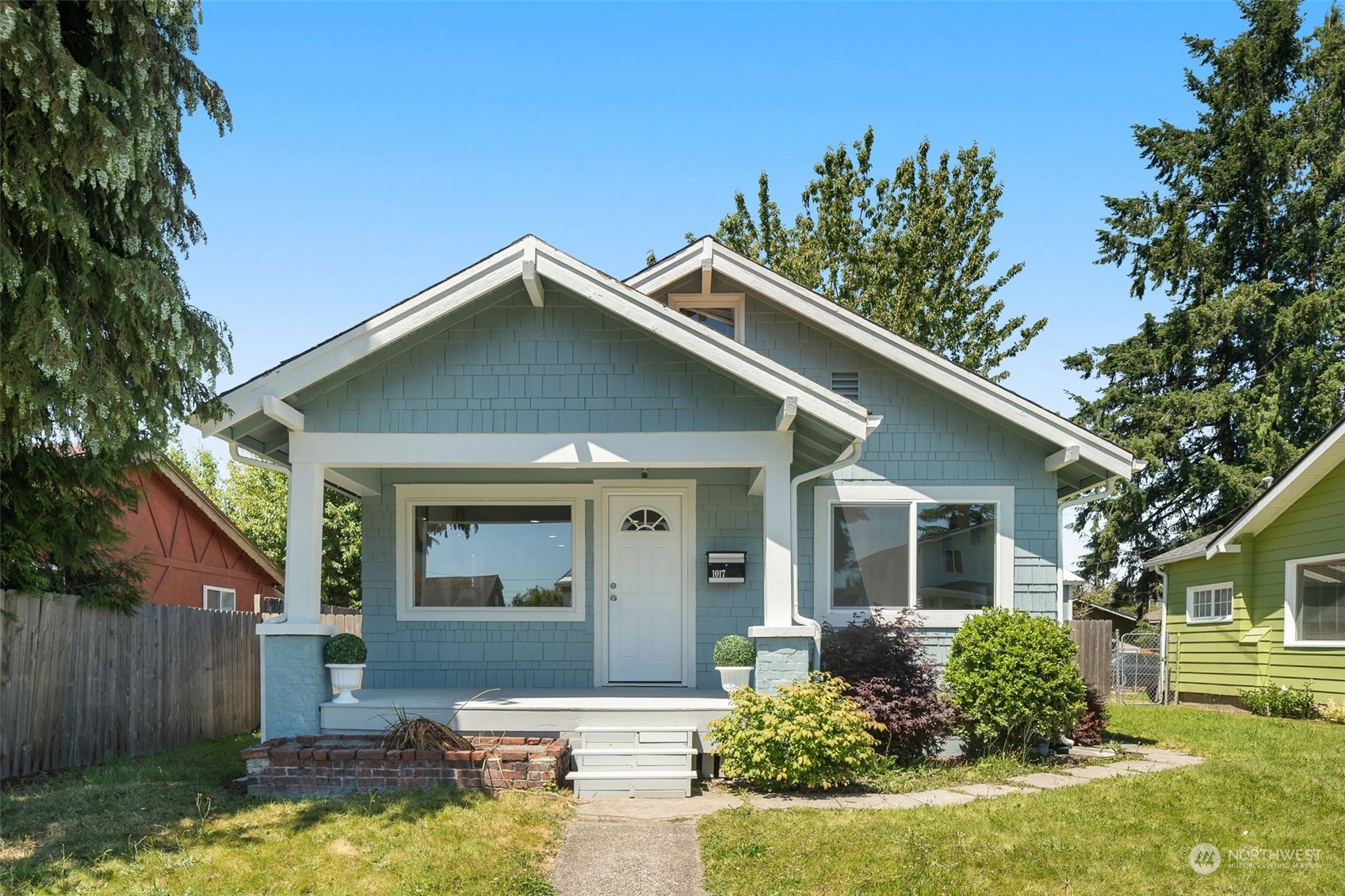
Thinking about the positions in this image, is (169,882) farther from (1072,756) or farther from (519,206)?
(519,206)

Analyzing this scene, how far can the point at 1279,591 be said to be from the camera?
15477 mm

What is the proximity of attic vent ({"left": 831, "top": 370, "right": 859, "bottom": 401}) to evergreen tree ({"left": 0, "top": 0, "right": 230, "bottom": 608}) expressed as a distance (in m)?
6.22

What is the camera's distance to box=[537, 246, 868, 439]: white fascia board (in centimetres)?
876

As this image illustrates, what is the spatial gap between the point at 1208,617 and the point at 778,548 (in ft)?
41.4

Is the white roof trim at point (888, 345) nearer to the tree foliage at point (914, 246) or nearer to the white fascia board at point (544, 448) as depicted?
the white fascia board at point (544, 448)

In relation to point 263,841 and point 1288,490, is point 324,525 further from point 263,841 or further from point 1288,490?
point 1288,490

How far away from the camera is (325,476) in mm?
10547

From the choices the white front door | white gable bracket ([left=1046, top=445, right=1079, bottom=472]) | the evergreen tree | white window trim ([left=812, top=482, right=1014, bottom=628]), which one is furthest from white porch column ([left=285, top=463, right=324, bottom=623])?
white gable bracket ([left=1046, top=445, right=1079, bottom=472])

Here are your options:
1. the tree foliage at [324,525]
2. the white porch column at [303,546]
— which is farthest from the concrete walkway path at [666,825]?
the tree foliage at [324,525]

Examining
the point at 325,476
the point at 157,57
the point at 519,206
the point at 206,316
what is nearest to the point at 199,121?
the point at 157,57

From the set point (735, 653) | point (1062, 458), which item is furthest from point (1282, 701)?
point (735, 653)

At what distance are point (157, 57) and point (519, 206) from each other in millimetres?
6017

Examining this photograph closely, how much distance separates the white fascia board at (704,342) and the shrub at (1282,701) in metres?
9.76

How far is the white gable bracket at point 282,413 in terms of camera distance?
8.80 meters
